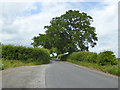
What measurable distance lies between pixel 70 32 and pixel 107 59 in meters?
21.6

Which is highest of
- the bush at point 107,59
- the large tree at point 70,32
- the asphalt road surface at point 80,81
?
the large tree at point 70,32

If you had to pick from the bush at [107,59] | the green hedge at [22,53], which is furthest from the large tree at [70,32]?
the bush at [107,59]

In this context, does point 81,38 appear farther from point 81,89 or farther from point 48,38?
point 81,89

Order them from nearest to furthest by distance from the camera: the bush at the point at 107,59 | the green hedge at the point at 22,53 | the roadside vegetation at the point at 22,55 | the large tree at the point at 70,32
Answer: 1. the bush at the point at 107,59
2. the roadside vegetation at the point at 22,55
3. the green hedge at the point at 22,53
4. the large tree at the point at 70,32

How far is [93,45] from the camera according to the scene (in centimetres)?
3869

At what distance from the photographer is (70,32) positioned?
34688 millimetres

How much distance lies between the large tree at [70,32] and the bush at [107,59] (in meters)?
19.1

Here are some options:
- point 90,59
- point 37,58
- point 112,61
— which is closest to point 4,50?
point 37,58

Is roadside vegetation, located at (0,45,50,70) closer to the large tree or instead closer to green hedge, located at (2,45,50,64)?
green hedge, located at (2,45,50,64)

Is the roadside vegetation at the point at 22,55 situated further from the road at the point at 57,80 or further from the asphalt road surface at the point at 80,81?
the asphalt road surface at the point at 80,81

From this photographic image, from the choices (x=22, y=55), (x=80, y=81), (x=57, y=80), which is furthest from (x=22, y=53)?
(x=80, y=81)

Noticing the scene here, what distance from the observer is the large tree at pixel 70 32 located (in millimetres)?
34469

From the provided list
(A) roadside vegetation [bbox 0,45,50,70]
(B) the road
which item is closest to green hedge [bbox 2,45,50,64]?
(A) roadside vegetation [bbox 0,45,50,70]

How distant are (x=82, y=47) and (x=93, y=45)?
546 cm
